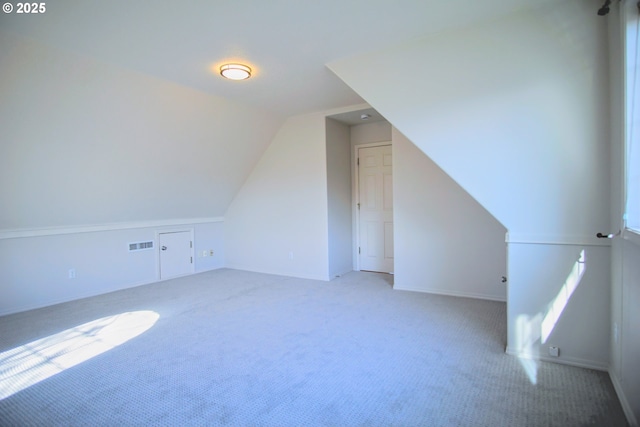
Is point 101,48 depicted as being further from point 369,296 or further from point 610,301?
point 610,301

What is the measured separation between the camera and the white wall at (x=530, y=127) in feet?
7.25

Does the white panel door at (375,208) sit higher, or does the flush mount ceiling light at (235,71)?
the flush mount ceiling light at (235,71)

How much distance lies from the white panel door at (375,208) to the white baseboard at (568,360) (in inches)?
108

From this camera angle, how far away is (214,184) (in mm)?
5270

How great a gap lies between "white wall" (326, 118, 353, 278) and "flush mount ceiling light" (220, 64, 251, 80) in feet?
6.04

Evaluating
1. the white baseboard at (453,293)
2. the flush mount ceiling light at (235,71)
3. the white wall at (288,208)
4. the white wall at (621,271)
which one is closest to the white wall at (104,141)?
the white wall at (288,208)

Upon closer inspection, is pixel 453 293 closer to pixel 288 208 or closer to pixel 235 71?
pixel 288 208

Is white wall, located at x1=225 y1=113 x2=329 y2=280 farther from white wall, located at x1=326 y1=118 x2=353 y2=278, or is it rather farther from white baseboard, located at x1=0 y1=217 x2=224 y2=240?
white baseboard, located at x1=0 y1=217 x2=224 y2=240

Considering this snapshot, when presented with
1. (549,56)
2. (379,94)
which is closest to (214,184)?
(379,94)

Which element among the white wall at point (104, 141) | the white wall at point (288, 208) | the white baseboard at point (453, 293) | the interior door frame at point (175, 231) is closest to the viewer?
the white wall at point (104, 141)

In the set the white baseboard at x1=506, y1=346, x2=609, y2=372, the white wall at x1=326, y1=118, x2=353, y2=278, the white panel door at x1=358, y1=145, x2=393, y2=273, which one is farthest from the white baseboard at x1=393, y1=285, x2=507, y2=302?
the white baseboard at x1=506, y1=346, x2=609, y2=372

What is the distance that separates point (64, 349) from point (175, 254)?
2585 mm

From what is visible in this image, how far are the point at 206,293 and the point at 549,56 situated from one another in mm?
4171

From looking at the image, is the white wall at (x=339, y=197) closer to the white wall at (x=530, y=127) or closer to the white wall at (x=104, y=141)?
the white wall at (x=104, y=141)
